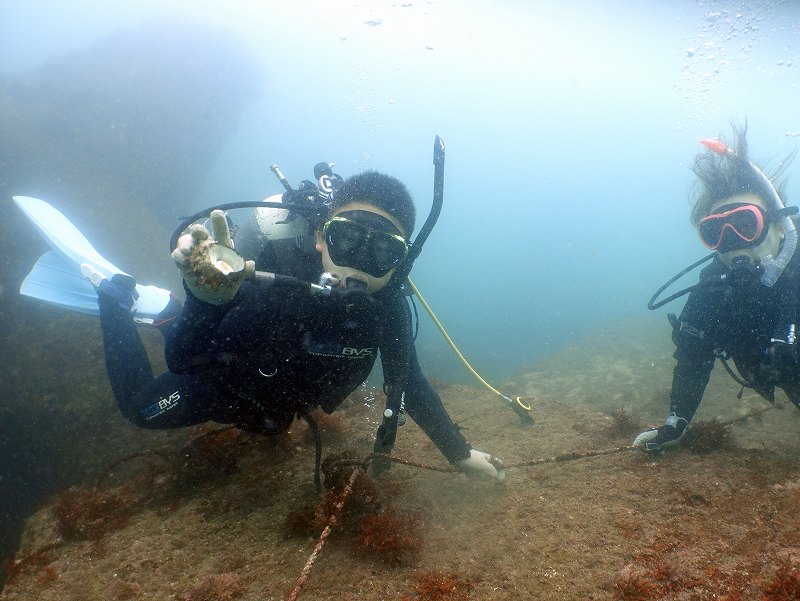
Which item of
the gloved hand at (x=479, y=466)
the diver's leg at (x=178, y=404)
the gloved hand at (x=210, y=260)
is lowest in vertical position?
the gloved hand at (x=479, y=466)

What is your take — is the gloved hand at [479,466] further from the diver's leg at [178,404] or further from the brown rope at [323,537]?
the diver's leg at [178,404]

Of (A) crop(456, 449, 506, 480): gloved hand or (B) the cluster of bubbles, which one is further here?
(B) the cluster of bubbles

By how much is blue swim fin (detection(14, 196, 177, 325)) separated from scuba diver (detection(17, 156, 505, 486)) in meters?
1.60

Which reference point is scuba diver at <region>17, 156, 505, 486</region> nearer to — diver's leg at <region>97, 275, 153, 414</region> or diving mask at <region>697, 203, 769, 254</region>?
diver's leg at <region>97, 275, 153, 414</region>

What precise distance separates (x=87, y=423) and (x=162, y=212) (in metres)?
16.8

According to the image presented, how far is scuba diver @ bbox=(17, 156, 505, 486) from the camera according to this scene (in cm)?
311

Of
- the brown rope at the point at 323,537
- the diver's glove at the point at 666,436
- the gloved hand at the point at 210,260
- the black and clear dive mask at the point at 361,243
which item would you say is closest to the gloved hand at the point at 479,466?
the brown rope at the point at 323,537

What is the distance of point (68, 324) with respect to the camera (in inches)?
323

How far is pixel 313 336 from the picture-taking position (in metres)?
3.41

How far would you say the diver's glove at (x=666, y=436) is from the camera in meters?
4.18

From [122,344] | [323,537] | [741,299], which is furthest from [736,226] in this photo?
[122,344]

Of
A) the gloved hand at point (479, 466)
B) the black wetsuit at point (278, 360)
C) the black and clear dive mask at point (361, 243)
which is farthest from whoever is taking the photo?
the gloved hand at point (479, 466)

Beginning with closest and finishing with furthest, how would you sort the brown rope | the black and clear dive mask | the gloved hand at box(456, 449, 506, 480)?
1. the brown rope
2. the black and clear dive mask
3. the gloved hand at box(456, 449, 506, 480)

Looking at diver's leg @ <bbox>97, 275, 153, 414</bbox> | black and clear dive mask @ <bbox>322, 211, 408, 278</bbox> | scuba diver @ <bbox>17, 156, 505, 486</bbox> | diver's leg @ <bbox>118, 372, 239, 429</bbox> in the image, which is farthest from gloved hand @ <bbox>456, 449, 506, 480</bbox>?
diver's leg @ <bbox>97, 275, 153, 414</bbox>
